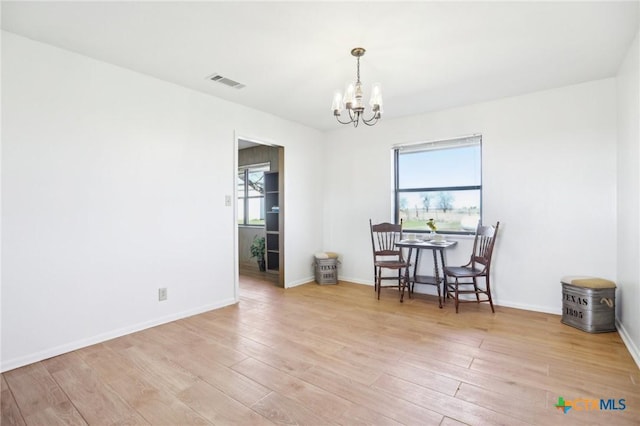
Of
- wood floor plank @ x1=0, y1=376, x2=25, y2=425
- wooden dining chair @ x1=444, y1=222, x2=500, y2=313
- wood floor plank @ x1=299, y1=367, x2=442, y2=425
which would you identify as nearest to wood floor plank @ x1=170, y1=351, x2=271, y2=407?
wood floor plank @ x1=299, y1=367, x2=442, y2=425

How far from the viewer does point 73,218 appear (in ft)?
8.88

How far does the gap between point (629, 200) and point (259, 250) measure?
17.0 feet

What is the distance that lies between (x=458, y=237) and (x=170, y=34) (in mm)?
3852

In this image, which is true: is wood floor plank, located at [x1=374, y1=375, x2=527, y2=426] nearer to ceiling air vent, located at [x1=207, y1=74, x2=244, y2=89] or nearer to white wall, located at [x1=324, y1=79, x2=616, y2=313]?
white wall, located at [x1=324, y1=79, x2=616, y2=313]

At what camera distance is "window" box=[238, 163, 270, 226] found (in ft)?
21.1

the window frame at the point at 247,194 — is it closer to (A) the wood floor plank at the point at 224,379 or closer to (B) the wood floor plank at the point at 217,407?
(A) the wood floor plank at the point at 224,379

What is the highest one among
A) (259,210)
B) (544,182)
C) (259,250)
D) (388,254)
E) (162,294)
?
(544,182)

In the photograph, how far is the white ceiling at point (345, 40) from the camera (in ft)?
7.15

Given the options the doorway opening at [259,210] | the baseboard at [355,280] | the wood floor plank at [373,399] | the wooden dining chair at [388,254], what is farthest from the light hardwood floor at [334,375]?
the doorway opening at [259,210]

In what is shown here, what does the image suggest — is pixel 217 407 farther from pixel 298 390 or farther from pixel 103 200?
pixel 103 200

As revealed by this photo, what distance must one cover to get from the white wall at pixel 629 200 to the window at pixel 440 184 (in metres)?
1.36

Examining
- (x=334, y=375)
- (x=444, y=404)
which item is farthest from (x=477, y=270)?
(x=334, y=375)

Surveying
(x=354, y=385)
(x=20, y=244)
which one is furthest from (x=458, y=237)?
(x=20, y=244)

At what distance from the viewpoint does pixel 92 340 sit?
2.80 m
